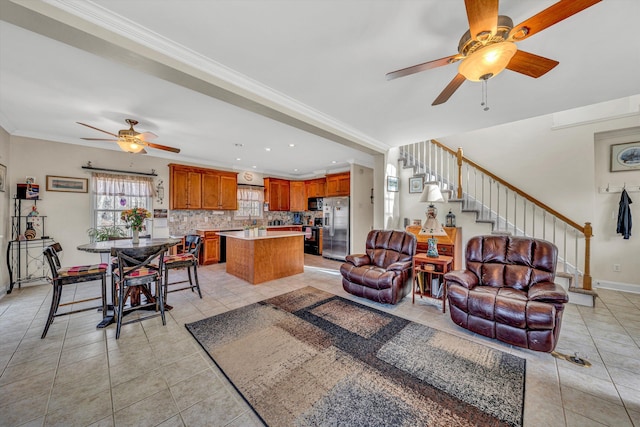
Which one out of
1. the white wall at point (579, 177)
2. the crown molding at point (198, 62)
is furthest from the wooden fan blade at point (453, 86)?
the white wall at point (579, 177)

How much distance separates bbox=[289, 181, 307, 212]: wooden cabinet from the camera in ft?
27.1

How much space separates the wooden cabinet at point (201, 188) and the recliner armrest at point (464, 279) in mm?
5739

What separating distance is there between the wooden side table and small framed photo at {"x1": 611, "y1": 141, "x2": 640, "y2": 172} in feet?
11.5

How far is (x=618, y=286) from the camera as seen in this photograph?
13.1ft

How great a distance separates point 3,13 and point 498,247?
471cm

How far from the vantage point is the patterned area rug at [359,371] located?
1568 millimetres

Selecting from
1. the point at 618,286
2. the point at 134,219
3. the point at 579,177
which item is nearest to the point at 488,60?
the point at 134,219

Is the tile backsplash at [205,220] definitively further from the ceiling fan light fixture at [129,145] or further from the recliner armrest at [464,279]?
the recliner armrest at [464,279]

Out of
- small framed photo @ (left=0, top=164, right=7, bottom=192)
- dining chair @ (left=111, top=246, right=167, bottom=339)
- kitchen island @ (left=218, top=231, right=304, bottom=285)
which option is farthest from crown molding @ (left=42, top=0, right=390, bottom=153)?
small framed photo @ (left=0, top=164, right=7, bottom=192)

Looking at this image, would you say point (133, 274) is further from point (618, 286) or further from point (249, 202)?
point (618, 286)

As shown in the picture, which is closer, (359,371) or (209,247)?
(359,371)

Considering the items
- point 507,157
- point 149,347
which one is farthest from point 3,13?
point 507,157

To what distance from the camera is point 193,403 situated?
1.66m

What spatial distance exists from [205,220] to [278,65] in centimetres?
533
